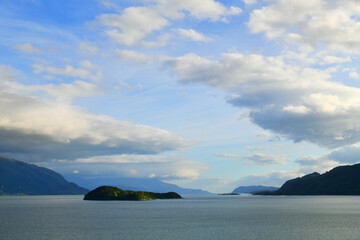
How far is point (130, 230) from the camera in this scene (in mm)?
109750

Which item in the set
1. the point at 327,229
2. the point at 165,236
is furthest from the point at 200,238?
the point at 327,229

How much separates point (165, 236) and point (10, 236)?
45.7 meters

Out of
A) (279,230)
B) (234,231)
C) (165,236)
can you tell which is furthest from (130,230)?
(279,230)

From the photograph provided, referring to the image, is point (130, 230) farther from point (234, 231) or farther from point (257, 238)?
point (257, 238)

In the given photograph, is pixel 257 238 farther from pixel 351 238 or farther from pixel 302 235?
pixel 351 238

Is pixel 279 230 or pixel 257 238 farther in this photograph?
pixel 279 230

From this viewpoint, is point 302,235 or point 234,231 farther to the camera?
point 234,231

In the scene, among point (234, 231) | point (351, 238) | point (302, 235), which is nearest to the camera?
point (351, 238)

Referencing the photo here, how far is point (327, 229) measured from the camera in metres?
111

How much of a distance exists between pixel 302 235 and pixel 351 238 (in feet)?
42.7

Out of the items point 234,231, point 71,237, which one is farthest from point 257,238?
point 71,237

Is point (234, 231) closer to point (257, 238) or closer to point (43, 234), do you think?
point (257, 238)

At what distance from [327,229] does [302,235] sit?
19273 millimetres

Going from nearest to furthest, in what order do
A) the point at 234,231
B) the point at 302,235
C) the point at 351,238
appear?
the point at 351,238 → the point at 302,235 → the point at 234,231
